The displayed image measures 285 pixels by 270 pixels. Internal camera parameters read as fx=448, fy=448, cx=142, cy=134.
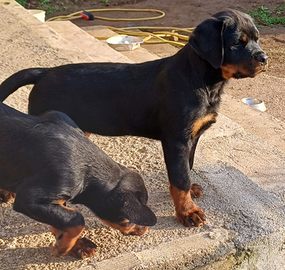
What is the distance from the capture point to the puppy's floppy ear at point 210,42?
10.1 feet

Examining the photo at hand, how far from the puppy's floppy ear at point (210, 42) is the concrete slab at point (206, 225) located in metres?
1.11

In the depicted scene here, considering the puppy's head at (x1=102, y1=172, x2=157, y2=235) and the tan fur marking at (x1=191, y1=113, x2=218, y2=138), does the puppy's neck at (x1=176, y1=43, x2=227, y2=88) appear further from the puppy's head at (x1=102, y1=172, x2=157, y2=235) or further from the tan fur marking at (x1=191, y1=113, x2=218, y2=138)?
the puppy's head at (x1=102, y1=172, x2=157, y2=235)

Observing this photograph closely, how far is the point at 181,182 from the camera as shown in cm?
317

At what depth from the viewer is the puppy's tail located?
337cm

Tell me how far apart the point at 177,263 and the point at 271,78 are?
21.1 ft

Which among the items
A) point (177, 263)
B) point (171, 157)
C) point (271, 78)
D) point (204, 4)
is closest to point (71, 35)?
point (271, 78)

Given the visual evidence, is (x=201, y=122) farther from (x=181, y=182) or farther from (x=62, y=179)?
(x=62, y=179)

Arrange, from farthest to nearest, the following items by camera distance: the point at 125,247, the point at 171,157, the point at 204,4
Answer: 1. the point at 204,4
2. the point at 171,157
3. the point at 125,247

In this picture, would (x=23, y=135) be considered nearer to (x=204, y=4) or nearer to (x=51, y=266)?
(x=51, y=266)

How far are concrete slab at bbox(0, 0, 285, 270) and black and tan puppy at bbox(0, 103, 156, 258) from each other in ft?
0.81

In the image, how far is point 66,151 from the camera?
256cm

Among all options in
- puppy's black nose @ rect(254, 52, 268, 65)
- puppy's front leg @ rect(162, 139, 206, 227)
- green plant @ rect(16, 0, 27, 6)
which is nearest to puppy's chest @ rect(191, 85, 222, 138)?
puppy's front leg @ rect(162, 139, 206, 227)

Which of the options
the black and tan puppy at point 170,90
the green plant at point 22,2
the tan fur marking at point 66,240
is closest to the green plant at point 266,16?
the green plant at point 22,2

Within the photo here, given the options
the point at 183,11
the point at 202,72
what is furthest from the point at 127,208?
the point at 183,11
